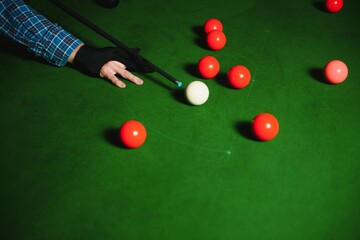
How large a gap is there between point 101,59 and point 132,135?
76 centimetres

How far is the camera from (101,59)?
2.19 metres

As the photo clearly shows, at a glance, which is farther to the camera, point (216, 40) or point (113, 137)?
point (216, 40)

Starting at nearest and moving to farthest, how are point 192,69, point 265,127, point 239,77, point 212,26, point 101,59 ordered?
point 265,127, point 239,77, point 101,59, point 192,69, point 212,26

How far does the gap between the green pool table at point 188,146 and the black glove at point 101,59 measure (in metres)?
0.12

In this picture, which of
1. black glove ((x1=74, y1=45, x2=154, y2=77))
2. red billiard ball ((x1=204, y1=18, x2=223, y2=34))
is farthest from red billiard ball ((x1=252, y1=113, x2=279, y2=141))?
red billiard ball ((x1=204, y1=18, x2=223, y2=34))

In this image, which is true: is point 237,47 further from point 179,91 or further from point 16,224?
point 16,224

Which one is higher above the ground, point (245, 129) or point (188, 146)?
point (245, 129)

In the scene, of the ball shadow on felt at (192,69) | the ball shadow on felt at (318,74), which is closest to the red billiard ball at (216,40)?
the ball shadow on felt at (192,69)

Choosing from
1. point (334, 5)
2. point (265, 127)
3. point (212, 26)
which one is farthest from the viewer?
point (334, 5)

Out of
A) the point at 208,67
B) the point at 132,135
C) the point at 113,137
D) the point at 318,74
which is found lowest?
the point at 113,137

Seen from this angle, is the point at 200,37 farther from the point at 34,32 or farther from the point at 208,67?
the point at 34,32

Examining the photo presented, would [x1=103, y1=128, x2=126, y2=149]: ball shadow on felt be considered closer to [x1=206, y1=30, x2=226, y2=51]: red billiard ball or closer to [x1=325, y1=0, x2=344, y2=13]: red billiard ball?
[x1=206, y1=30, x2=226, y2=51]: red billiard ball

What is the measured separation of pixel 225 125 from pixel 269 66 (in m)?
0.72

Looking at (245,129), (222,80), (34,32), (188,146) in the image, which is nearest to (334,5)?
(222,80)
